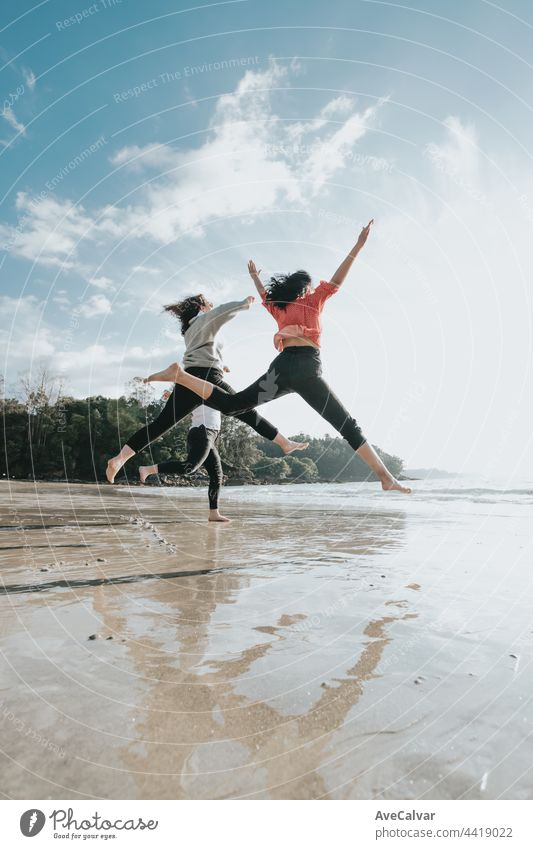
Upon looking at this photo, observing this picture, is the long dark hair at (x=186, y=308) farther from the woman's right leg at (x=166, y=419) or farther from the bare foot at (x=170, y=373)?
the bare foot at (x=170, y=373)

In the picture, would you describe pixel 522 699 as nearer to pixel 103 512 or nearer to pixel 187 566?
pixel 187 566

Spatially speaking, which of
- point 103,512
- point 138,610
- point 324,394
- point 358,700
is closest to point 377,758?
point 358,700

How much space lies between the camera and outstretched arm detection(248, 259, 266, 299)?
6.15m

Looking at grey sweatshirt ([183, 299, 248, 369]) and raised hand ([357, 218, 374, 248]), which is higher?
raised hand ([357, 218, 374, 248])

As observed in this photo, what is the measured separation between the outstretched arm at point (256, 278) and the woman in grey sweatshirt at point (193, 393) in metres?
0.17

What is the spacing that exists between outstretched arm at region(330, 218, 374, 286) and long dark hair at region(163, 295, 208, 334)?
2949 mm

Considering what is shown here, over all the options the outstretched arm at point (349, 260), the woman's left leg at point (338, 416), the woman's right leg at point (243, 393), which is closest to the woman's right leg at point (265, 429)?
the woman's right leg at point (243, 393)

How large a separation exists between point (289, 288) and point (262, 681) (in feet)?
15.2

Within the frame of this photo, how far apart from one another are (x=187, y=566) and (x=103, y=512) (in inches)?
278

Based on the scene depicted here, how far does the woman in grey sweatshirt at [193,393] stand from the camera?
262 inches

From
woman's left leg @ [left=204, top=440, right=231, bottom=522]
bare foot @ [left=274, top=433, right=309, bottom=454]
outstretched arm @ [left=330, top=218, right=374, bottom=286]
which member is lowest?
woman's left leg @ [left=204, top=440, right=231, bottom=522]

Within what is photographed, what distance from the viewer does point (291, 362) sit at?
5.33 m
